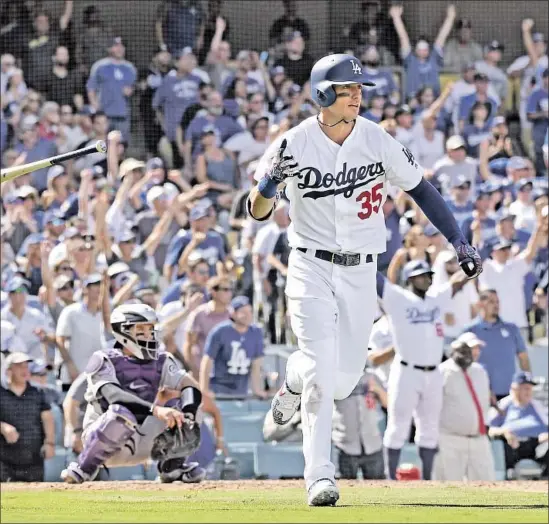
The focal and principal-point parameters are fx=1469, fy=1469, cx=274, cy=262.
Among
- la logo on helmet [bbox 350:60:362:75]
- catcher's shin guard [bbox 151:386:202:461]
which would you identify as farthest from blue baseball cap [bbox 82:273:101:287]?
la logo on helmet [bbox 350:60:362:75]

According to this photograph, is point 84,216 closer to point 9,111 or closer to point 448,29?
point 9,111

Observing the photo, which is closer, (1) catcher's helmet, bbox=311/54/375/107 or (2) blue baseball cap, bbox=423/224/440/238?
(1) catcher's helmet, bbox=311/54/375/107

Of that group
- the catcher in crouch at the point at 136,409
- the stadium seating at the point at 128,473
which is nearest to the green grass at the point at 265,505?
the catcher in crouch at the point at 136,409

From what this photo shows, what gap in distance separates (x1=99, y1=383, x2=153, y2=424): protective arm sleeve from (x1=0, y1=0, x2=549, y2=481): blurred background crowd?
2.14 m

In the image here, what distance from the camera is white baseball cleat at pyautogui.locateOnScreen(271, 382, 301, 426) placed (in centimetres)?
753

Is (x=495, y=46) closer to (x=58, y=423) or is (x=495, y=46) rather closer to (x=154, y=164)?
(x=154, y=164)

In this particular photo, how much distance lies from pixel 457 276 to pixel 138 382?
15.4ft

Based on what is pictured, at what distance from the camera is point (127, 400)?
916 centimetres

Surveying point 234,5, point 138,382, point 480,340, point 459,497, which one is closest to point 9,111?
point 234,5

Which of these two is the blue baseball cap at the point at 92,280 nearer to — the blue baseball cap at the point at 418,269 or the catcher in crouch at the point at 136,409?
the blue baseball cap at the point at 418,269

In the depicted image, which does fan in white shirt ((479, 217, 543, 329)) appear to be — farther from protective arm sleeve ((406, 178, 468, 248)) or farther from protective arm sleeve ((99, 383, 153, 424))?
protective arm sleeve ((406, 178, 468, 248))

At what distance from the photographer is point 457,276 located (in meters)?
13.2

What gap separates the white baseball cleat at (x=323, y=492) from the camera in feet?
22.0

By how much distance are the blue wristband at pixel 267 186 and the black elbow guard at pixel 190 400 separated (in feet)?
8.59
